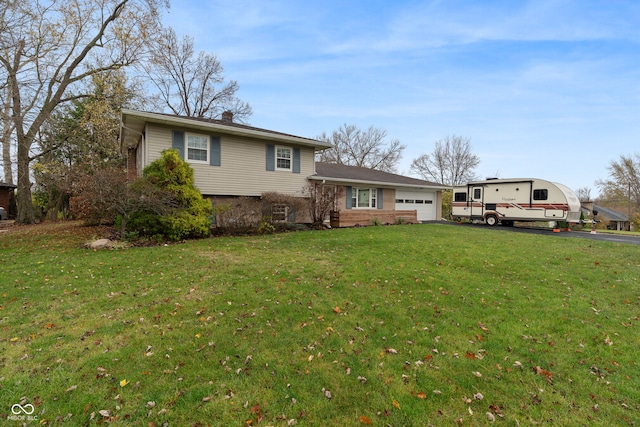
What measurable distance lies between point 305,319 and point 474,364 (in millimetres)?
2111

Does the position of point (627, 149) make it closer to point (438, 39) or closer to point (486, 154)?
point (486, 154)

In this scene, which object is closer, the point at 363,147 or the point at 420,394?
the point at 420,394

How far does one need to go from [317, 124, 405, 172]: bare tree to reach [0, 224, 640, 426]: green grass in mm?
31178

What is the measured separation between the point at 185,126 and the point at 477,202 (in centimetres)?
1741

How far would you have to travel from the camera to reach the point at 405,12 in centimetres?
1159

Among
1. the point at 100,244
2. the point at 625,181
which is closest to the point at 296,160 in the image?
the point at 100,244

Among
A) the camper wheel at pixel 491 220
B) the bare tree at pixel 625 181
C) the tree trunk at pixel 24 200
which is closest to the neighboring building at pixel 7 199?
the tree trunk at pixel 24 200

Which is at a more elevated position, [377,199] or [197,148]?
[197,148]

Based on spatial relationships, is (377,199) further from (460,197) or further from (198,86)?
(198,86)

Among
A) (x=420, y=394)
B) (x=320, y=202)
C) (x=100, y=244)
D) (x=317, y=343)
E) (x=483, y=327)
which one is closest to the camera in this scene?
(x=420, y=394)

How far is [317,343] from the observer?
3.51 metres

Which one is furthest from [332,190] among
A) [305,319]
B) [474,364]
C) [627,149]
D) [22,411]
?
[627,149]

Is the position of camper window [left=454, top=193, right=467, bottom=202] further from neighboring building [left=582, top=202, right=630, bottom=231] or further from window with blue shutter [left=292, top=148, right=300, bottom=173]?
neighboring building [left=582, top=202, right=630, bottom=231]

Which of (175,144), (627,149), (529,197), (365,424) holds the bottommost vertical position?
(365,424)
